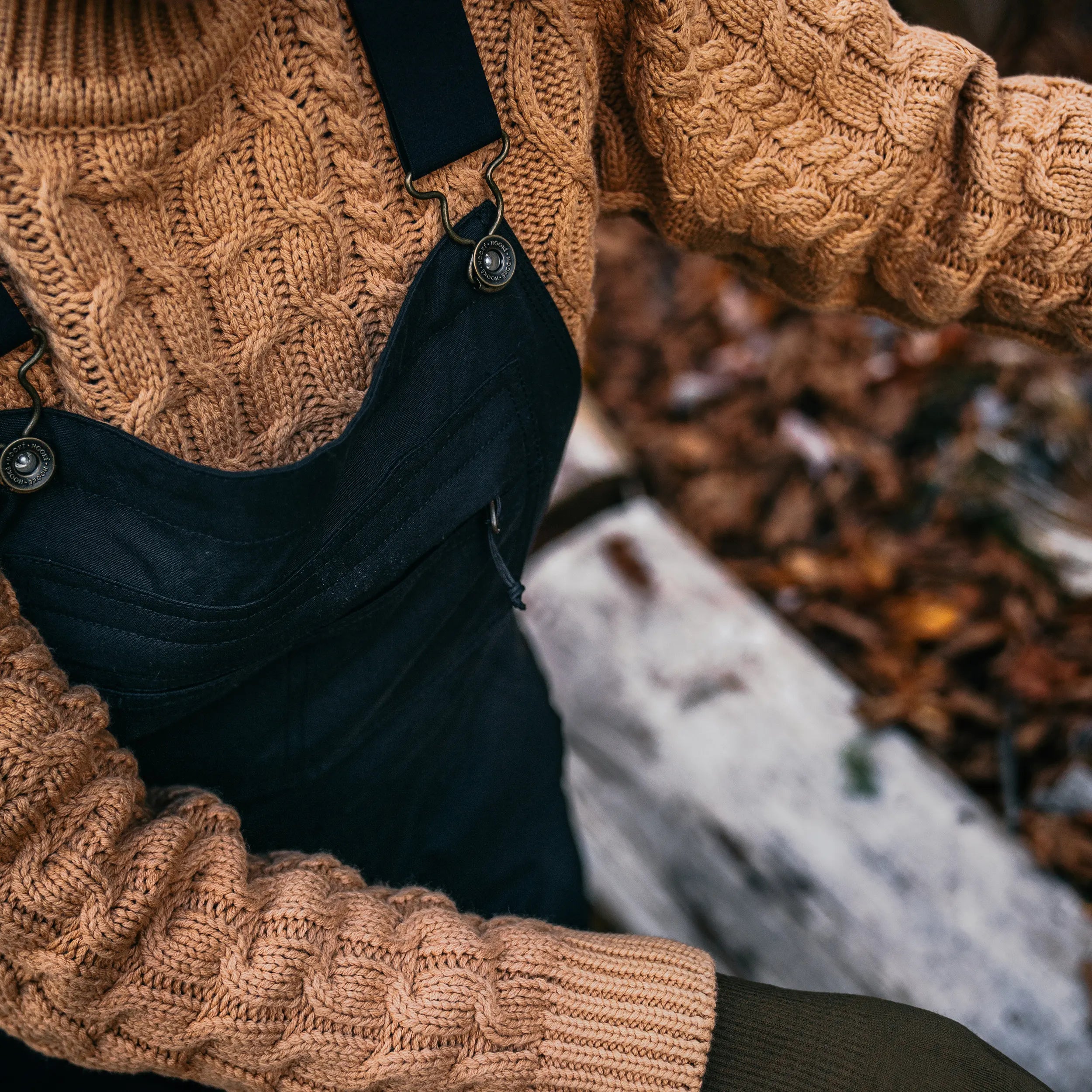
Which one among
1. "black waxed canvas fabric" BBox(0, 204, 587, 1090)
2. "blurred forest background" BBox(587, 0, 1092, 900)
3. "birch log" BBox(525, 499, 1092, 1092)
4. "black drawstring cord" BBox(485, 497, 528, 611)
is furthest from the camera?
"blurred forest background" BBox(587, 0, 1092, 900)

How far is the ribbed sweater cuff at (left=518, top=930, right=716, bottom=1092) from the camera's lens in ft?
2.85

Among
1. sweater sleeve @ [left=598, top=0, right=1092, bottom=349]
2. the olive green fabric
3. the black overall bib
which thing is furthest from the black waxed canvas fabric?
the olive green fabric

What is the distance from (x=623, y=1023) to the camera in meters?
0.88

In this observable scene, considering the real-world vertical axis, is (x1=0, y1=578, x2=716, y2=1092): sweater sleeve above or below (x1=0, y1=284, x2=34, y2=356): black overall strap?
below

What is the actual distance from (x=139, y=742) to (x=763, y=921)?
1.02 m

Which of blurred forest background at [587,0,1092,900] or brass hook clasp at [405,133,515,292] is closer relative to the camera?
brass hook clasp at [405,133,515,292]

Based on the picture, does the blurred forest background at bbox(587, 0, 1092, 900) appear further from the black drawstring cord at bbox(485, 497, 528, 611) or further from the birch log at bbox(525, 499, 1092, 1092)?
the black drawstring cord at bbox(485, 497, 528, 611)

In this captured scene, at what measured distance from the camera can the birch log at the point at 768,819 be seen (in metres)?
1.26

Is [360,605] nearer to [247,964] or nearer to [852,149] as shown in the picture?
[247,964]

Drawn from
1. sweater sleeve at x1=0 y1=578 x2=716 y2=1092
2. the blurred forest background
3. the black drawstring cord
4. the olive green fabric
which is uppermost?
the black drawstring cord

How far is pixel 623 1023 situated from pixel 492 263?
760 mm

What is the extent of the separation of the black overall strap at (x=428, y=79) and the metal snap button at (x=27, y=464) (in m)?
0.40

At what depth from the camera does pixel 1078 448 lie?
77.7 inches

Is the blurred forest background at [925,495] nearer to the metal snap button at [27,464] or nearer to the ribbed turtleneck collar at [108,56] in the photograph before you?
the ribbed turtleneck collar at [108,56]
